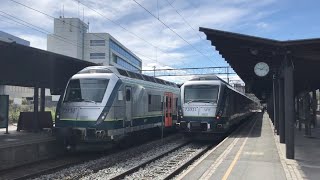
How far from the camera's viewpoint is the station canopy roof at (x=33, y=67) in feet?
59.9

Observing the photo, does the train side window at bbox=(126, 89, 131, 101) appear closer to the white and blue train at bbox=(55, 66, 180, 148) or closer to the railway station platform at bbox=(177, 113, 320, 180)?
the white and blue train at bbox=(55, 66, 180, 148)

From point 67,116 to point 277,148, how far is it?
25.8 feet

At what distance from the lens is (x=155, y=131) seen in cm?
2195

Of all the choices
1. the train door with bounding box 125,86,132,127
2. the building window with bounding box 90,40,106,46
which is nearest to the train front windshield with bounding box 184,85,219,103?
the train door with bounding box 125,86,132,127

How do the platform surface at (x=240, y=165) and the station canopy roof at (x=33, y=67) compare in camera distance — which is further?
the station canopy roof at (x=33, y=67)

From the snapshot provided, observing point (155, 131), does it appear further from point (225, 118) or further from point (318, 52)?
point (318, 52)

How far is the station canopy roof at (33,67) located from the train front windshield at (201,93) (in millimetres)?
6157

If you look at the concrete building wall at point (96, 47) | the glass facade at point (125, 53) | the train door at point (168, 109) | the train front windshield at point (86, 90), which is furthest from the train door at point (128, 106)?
the glass facade at point (125, 53)

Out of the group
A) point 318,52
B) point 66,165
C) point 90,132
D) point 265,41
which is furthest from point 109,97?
point 318,52

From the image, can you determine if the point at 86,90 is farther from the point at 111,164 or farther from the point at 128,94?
the point at 111,164

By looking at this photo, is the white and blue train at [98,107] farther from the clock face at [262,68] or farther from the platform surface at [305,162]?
the platform surface at [305,162]

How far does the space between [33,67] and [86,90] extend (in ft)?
19.0

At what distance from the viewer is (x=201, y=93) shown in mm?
20469

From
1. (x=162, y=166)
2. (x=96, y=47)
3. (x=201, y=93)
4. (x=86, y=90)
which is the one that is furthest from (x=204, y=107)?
(x=96, y=47)
